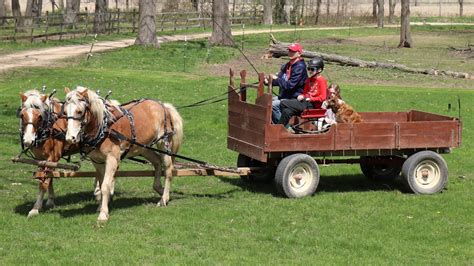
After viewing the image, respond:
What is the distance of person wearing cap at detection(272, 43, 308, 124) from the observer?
1320 cm

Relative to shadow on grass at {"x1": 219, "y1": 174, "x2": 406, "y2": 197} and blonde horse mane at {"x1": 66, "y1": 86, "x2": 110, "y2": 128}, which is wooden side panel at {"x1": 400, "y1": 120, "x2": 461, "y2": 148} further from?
blonde horse mane at {"x1": 66, "y1": 86, "x2": 110, "y2": 128}

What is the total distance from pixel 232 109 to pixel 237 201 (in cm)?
171

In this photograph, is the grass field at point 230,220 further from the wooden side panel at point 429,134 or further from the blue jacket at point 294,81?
the blue jacket at point 294,81

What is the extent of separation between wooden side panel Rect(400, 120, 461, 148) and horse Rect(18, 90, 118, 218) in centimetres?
448

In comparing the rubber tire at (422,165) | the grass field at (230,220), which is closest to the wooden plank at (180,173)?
the grass field at (230,220)

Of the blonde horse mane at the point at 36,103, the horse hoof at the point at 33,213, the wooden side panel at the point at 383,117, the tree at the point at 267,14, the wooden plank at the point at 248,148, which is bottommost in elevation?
the horse hoof at the point at 33,213

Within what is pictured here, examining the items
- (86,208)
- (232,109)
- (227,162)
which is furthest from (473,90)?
(86,208)

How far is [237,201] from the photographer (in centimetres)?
1284

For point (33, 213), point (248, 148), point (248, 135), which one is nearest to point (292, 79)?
point (248, 135)

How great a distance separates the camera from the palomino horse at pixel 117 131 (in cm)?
1110

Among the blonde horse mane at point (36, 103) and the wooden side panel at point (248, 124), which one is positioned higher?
the blonde horse mane at point (36, 103)

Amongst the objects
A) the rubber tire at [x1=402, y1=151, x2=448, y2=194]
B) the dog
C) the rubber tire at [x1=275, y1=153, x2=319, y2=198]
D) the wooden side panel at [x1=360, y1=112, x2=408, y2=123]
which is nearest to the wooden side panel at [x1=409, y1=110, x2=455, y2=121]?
the wooden side panel at [x1=360, y1=112, x2=408, y2=123]

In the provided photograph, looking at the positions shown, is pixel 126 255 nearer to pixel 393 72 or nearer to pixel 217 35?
pixel 393 72

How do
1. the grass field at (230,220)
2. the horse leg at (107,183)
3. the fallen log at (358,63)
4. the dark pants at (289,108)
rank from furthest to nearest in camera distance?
the fallen log at (358,63) → the dark pants at (289,108) → the horse leg at (107,183) → the grass field at (230,220)
